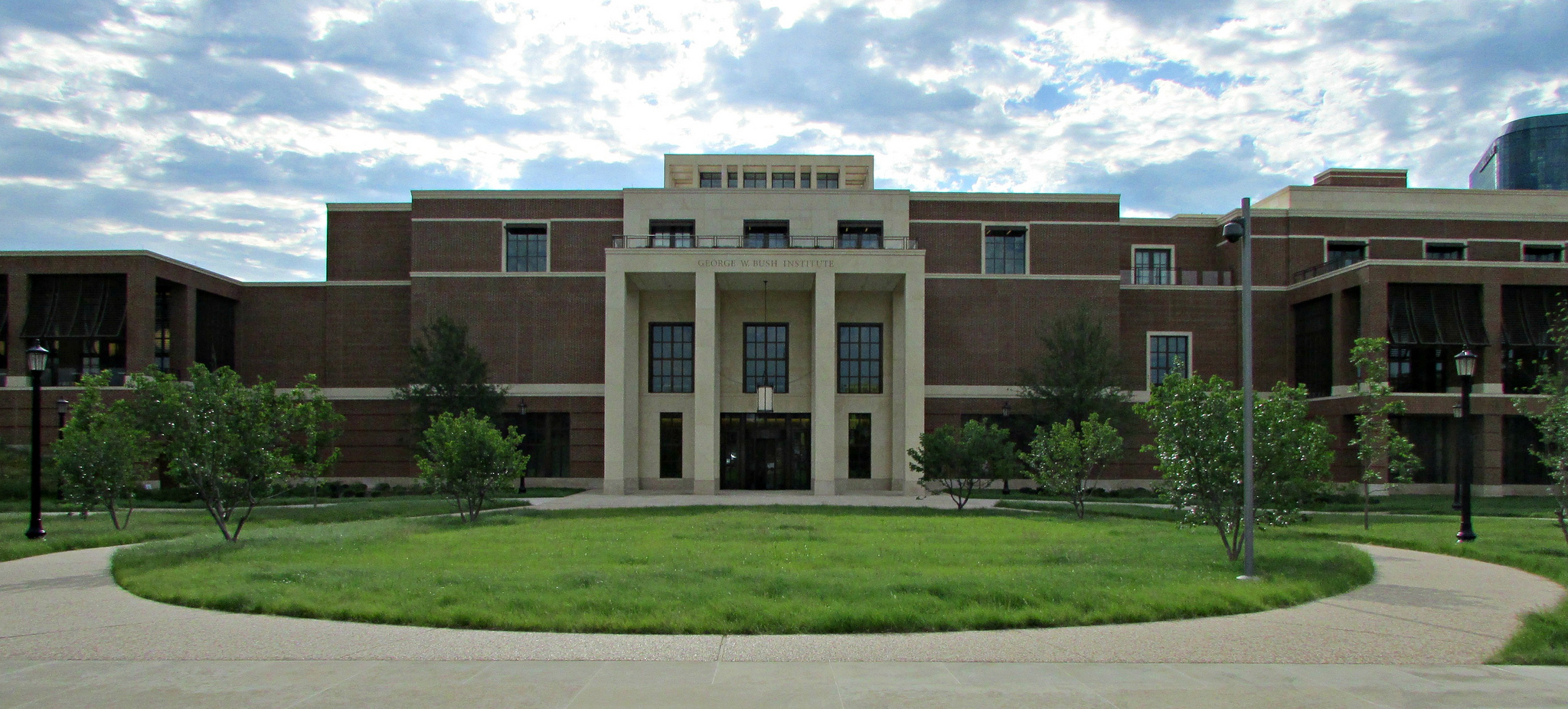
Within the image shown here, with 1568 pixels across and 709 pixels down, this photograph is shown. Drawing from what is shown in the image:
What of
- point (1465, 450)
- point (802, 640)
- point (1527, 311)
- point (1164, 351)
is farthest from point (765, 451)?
point (1527, 311)

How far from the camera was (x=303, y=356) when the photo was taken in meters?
47.1

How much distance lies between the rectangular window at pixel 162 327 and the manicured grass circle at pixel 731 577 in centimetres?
2690

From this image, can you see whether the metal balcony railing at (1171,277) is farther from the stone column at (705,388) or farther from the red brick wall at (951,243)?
the stone column at (705,388)

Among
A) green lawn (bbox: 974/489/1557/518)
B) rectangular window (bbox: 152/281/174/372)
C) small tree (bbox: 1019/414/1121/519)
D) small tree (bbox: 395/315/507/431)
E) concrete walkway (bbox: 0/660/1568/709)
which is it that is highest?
rectangular window (bbox: 152/281/174/372)

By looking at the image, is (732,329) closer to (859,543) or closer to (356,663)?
(859,543)

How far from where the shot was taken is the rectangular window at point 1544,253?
157ft

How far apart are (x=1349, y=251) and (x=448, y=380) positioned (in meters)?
43.5

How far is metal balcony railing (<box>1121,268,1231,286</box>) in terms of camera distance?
159 feet

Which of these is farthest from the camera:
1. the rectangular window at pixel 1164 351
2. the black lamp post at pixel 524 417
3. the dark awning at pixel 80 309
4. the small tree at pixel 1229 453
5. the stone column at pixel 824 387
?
→ the rectangular window at pixel 1164 351

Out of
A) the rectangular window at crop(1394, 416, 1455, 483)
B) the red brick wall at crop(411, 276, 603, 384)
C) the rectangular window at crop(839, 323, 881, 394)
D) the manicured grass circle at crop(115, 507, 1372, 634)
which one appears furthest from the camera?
the red brick wall at crop(411, 276, 603, 384)

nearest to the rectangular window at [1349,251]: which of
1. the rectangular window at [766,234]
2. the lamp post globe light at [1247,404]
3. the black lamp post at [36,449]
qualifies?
the rectangular window at [766,234]

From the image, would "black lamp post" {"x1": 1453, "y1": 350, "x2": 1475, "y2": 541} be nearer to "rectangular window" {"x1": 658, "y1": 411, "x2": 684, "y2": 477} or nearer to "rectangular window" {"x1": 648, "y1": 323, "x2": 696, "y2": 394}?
"rectangular window" {"x1": 648, "y1": 323, "x2": 696, "y2": 394}

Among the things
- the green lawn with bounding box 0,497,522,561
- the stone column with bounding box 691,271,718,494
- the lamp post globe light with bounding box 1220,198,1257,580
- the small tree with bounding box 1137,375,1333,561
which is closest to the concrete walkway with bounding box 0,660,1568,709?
the lamp post globe light with bounding box 1220,198,1257,580

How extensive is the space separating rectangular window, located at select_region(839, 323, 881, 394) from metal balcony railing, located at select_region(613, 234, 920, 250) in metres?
3.67
